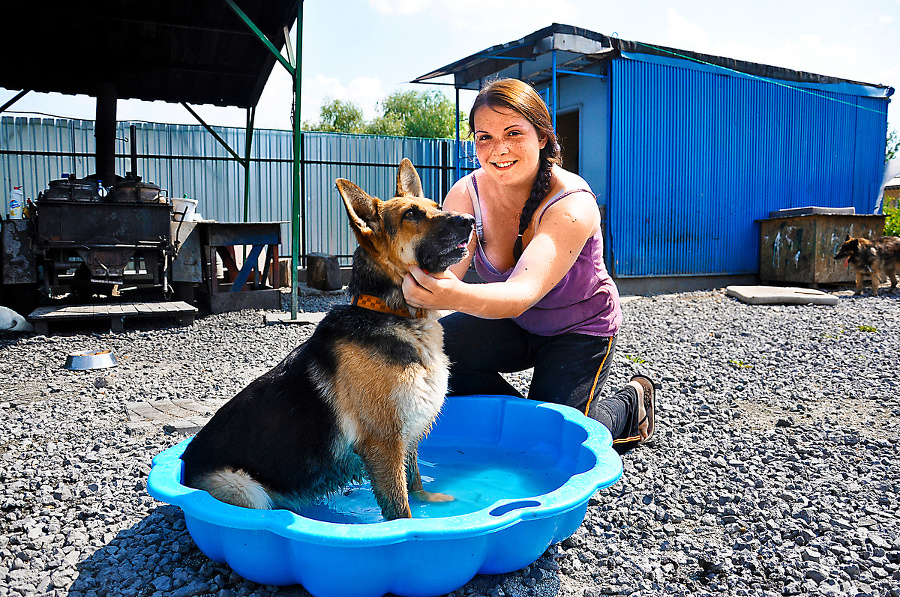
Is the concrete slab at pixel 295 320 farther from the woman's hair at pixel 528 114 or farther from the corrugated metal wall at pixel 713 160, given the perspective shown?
the corrugated metal wall at pixel 713 160

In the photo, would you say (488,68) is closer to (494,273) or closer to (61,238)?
(61,238)

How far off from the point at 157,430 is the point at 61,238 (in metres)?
5.09

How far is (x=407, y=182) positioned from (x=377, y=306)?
0.79 m

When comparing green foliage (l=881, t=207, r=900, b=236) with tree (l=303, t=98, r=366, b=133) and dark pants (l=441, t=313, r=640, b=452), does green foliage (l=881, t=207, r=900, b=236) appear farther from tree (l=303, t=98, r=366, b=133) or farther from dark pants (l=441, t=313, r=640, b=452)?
tree (l=303, t=98, r=366, b=133)

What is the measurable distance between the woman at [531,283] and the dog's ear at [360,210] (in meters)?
0.26

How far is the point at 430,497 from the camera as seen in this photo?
2773mm

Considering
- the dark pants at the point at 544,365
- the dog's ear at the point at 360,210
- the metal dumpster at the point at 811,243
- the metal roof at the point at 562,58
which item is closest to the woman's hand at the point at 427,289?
the dog's ear at the point at 360,210

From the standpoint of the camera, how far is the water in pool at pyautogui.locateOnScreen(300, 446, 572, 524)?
2.74 metres

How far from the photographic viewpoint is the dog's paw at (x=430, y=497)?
2758mm

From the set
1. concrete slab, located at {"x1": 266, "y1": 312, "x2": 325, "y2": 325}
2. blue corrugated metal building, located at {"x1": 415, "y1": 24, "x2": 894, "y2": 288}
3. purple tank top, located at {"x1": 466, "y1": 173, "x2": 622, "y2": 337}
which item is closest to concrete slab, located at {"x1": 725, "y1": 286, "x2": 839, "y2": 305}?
blue corrugated metal building, located at {"x1": 415, "y1": 24, "x2": 894, "y2": 288}

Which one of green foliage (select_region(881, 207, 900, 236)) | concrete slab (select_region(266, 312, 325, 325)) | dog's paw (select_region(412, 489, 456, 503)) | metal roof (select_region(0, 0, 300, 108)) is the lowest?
dog's paw (select_region(412, 489, 456, 503))

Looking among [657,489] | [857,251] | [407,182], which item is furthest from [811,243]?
[407,182]

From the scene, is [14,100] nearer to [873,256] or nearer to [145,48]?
[145,48]

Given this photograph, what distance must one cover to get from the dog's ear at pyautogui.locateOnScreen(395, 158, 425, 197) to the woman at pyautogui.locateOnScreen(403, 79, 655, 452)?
36 cm
